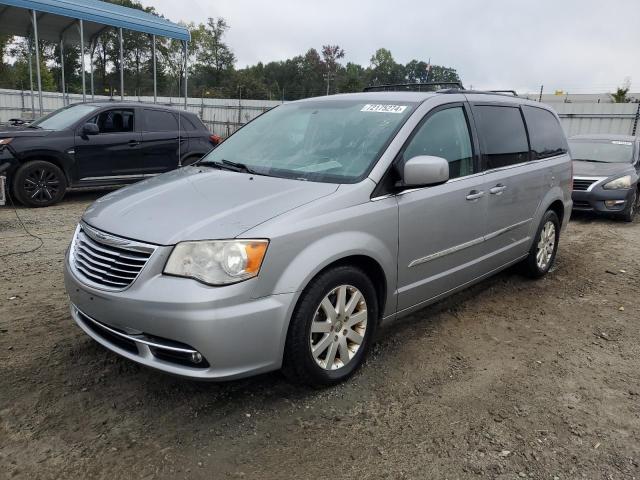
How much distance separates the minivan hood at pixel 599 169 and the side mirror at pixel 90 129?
789 cm

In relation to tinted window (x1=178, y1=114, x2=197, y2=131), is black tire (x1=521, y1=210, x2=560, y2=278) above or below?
below

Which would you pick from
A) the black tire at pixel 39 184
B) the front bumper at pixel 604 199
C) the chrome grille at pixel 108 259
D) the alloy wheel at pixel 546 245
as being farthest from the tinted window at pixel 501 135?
the black tire at pixel 39 184

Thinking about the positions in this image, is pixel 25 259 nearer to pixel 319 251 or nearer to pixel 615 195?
pixel 319 251

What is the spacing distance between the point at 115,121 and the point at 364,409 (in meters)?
7.55

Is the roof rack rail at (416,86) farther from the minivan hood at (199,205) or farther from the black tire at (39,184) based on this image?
the black tire at (39,184)

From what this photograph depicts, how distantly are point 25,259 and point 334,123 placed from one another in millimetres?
3566

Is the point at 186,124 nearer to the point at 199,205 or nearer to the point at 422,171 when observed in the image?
the point at 199,205

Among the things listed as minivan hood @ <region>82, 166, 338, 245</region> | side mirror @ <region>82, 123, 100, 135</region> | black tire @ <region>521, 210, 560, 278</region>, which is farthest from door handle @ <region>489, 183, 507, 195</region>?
side mirror @ <region>82, 123, 100, 135</region>

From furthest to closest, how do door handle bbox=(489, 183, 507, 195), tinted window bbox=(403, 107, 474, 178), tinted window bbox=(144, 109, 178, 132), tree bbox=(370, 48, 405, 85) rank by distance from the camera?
tree bbox=(370, 48, 405, 85)
tinted window bbox=(144, 109, 178, 132)
door handle bbox=(489, 183, 507, 195)
tinted window bbox=(403, 107, 474, 178)

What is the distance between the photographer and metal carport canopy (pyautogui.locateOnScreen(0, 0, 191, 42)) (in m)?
12.4

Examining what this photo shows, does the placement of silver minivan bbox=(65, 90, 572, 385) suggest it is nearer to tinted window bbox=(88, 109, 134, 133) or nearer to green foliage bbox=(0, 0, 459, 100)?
tinted window bbox=(88, 109, 134, 133)

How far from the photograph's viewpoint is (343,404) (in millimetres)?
2959

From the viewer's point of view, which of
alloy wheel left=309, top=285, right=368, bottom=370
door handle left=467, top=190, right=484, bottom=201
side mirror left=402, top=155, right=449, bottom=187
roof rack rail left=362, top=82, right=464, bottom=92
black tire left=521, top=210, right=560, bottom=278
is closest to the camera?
alloy wheel left=309, top=285, right=368, bottom=370

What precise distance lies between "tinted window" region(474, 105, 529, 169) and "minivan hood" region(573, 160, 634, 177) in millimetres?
4827
